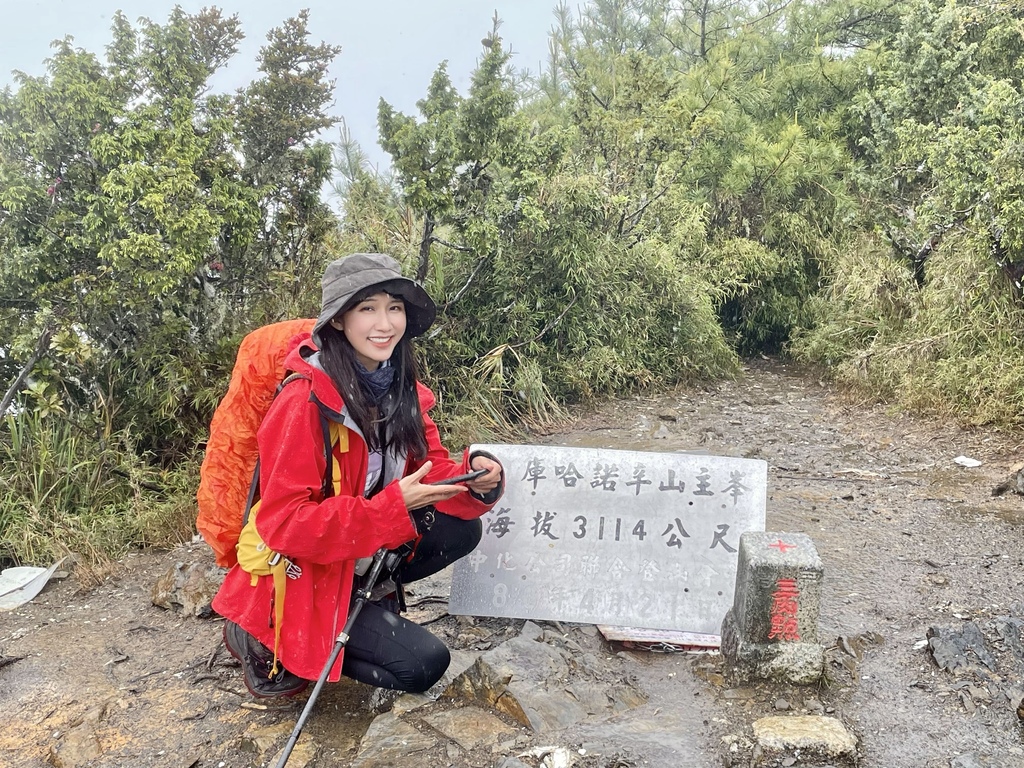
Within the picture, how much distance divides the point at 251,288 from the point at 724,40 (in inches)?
308

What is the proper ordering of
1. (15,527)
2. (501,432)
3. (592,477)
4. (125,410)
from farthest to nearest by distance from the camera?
(501,432)
(125,410)
(15,527)
(592,477)

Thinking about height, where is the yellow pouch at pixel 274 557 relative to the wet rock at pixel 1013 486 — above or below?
above

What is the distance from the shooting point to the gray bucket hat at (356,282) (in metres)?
2.15

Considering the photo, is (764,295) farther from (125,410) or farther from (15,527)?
(15,527)

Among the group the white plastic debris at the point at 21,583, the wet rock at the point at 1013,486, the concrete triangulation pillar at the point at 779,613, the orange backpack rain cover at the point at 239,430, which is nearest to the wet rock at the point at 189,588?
the white plastic debris at the point at 21,583

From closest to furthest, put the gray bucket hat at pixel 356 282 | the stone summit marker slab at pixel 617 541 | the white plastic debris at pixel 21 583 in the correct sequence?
the gray bucket hat at pixel 356 282
the stone summit marker slab at pixel 617 541
the white plastic debris at pixel 21 583

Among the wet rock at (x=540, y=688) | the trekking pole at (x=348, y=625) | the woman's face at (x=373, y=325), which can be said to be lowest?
the wet rock at (x=540, y=688)

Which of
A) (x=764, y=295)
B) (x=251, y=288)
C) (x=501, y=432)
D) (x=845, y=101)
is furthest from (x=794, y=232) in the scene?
(x=251, y=288)

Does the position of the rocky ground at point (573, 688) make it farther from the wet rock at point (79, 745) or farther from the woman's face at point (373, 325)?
the woman's face at point (373, 325)

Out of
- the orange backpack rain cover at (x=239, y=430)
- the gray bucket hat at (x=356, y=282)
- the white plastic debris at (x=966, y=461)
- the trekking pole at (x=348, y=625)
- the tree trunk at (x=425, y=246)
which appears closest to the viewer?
the trekking pole at (x=348, y=625)

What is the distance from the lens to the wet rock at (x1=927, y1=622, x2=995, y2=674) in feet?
8.27

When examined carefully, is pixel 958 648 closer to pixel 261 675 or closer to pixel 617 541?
pixel 617 541

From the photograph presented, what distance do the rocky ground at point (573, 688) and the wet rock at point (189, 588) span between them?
0.03m

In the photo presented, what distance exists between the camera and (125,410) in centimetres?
484
